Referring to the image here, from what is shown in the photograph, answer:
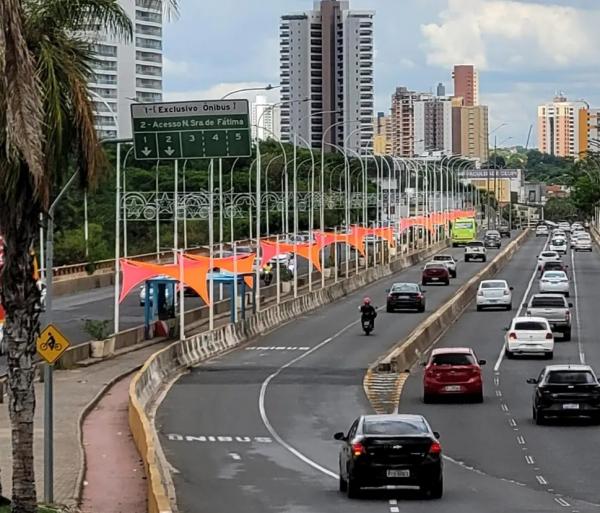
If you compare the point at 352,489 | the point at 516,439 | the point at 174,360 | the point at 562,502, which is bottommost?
the point at 174,360

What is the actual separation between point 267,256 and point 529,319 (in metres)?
28.6

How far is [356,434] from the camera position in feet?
78.8

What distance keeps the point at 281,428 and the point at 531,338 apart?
17.0m

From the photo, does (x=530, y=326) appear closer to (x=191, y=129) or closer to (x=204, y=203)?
(x=191, y=129)

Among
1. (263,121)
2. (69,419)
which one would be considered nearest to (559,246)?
(263,121)

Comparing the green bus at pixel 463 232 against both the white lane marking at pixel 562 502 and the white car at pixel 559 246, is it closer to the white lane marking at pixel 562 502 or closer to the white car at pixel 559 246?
the white car at pixel 559 246

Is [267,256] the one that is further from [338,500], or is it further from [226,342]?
[338,500]

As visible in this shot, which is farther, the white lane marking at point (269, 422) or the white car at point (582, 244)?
the white car at point (582, 244)

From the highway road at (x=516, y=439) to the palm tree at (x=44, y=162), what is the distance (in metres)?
5.98

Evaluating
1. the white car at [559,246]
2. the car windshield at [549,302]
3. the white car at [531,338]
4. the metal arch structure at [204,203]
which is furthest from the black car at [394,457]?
the white car at [559,246]

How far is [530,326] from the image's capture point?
50.2 meters

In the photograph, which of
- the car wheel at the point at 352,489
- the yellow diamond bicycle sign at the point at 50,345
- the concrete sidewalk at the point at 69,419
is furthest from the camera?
the concrete sidewalk at the point at 69,419

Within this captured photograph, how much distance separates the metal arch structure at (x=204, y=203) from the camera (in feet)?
216

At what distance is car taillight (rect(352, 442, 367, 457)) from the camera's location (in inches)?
929
